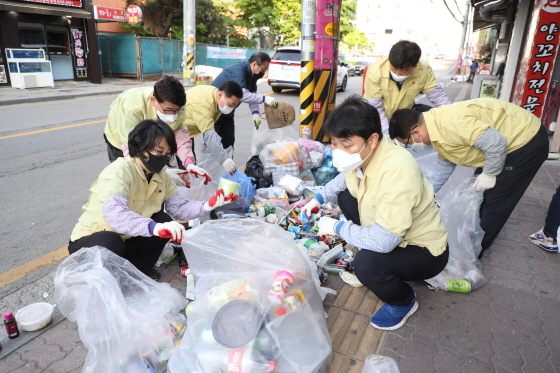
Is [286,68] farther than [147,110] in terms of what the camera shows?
Yes

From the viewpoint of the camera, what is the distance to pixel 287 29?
26828 mm

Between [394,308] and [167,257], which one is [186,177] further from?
[394,308]

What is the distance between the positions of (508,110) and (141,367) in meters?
2.64

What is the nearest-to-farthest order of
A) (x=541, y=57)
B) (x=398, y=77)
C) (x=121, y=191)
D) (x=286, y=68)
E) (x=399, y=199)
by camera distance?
(x=399, y=199), (x=121, y=191), (x=398, y=77), (x=541, y=57), (x=286, y=68)

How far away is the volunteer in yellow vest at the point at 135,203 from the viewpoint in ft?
6.63

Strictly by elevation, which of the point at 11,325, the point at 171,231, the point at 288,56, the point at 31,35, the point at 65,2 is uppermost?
the point at 65,2

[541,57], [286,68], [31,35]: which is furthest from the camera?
[31,35]

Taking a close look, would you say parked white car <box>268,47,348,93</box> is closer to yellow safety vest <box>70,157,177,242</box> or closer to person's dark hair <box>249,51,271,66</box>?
person's dark hair <box>249,51,271,66</box>

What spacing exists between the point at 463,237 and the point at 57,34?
49.8ft

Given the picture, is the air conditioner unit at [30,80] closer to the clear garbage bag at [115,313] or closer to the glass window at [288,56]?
the glass window at [288,56]

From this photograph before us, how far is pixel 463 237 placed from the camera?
103 inches

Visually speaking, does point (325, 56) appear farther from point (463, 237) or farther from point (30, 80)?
point (30, 80)

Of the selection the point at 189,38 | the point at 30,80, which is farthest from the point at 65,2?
the point at 189,38

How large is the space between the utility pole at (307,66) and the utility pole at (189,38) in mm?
10130
